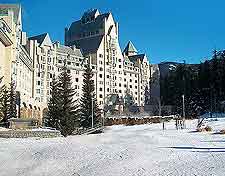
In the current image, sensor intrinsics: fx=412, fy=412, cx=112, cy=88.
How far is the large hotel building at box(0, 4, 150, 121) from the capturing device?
319ft

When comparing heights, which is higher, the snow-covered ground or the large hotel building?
the large hotel building

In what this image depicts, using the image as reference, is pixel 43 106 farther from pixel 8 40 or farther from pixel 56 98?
pixel 56 98

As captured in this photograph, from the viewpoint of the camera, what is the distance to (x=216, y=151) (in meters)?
16.6

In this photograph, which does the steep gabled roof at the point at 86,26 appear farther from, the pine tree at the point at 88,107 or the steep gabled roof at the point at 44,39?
the pine tree at the point at 88,107

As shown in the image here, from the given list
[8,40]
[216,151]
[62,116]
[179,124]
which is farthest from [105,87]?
[216,151]

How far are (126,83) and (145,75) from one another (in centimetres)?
1048

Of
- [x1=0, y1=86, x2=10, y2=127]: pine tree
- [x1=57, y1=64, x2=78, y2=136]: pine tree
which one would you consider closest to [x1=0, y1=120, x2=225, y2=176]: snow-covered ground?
[x1=0, y1=86, x2=10, y2=127]: pine tree

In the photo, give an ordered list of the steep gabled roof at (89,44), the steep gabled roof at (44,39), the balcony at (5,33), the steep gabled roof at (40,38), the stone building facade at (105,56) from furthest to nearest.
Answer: the steep gabled roof at (89,44) → the stone building facade at (105,56) → the steep gabled roof at (40,38) → the steep gabled roof at (44,39) → the balcony at (5,33)

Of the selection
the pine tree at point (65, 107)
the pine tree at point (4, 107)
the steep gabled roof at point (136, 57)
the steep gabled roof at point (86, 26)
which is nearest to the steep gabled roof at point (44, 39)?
the steep gabled roof at point (86, 26)

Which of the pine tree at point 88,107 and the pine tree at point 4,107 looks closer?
the pine tree at point 4,107

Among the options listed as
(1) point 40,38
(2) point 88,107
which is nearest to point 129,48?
(1) point 40,38

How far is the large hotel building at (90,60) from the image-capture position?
97.2m

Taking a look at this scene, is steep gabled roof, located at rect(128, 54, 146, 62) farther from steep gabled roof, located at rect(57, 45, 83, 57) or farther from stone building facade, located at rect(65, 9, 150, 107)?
steep gabled roof, located at rect(57, 45, 83, 57)

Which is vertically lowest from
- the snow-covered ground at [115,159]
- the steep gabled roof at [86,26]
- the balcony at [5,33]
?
the snow-covered ground at [115,159]
